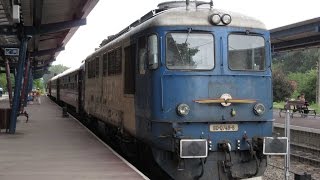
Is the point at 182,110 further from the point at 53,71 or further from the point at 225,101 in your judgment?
the point at 53,71

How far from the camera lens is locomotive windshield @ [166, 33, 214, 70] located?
30.2ft

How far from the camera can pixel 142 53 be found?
9.78 m

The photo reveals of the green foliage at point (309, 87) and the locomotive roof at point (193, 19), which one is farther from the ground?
the locomotive roof at point (193, 19)

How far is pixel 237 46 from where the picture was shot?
9500 millimetres

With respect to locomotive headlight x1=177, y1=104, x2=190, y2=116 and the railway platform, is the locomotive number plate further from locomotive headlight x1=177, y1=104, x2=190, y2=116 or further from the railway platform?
the railway platform

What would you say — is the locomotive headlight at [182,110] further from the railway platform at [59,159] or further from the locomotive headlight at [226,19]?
the locomotive headlight at [226,19]

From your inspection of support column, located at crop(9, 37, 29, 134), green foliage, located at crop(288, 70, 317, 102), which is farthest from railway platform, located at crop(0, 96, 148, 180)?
green foliage, located at crop(288, 70, 317, 102)

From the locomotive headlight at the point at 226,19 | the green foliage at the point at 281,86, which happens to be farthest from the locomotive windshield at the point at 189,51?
the green foliage at the point at 281,86

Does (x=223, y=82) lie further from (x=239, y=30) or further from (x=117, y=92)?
(x=117, y=92)

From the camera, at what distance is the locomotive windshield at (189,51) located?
921 cm

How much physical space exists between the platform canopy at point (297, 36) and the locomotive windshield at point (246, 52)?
24.2 metres

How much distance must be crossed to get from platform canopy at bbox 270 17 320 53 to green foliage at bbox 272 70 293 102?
742 cm

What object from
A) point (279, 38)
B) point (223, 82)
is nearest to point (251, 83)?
point (223, 82)

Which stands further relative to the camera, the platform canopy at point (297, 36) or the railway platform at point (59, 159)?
the platform canopy at point (297, 36)
